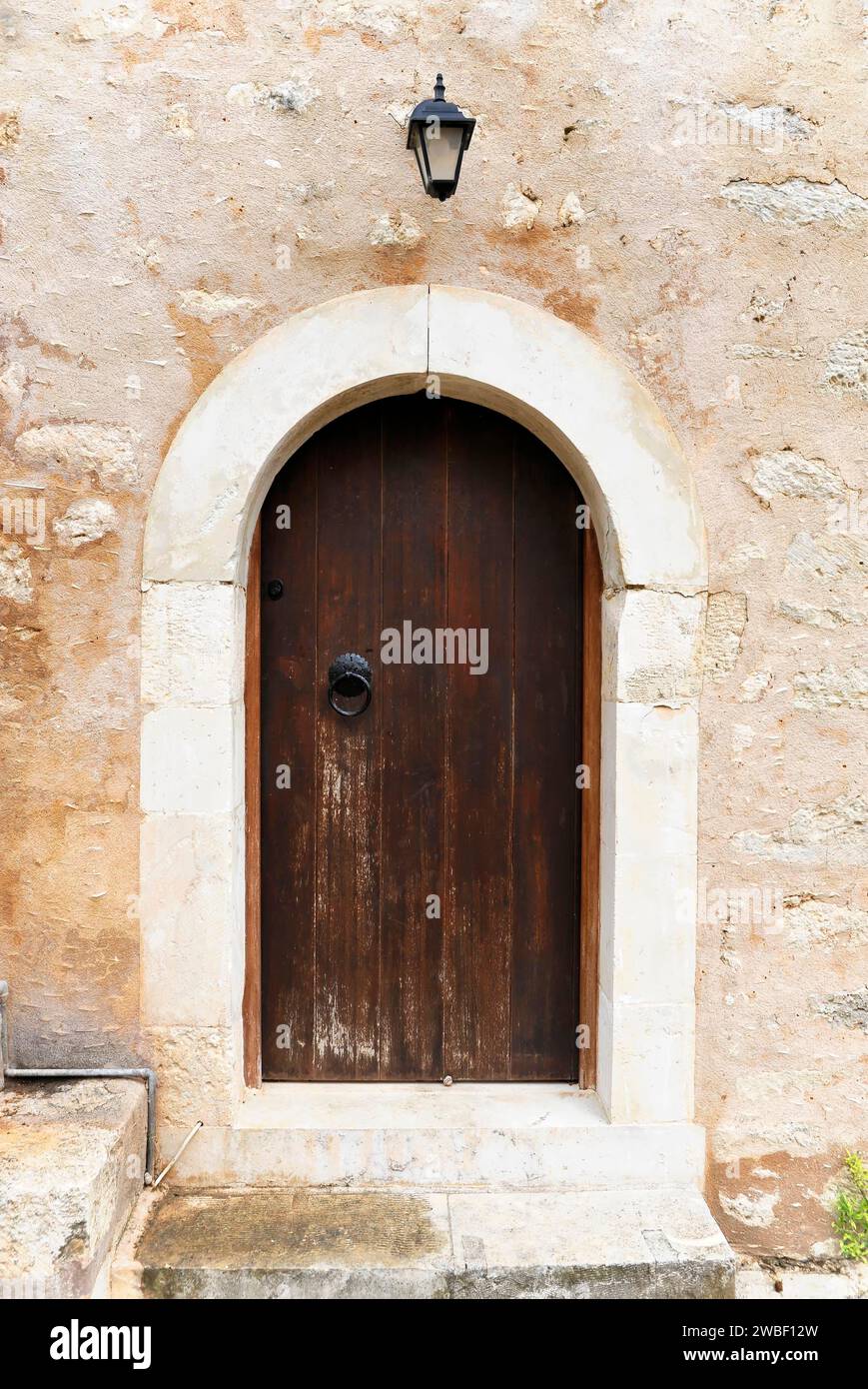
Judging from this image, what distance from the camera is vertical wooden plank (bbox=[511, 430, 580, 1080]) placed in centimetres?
284

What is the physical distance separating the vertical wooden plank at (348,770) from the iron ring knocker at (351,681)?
0.08 ft

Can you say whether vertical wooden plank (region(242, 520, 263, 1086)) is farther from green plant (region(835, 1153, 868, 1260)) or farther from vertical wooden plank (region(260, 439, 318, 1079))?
green plant (region(835, 1153, 868, 1260))

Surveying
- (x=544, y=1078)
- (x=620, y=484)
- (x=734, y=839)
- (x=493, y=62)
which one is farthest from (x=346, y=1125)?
(x=493, y=62)

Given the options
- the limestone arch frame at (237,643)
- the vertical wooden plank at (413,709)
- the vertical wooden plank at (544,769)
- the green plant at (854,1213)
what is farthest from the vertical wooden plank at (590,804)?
the green plant at (854,1213)

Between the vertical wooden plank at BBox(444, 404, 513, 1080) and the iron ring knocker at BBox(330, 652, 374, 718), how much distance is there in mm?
248

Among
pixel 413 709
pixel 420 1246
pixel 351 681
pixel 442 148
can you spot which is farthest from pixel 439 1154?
pixel 442 148

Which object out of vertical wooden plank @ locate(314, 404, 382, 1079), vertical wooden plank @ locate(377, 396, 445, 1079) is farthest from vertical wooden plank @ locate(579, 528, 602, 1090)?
vertical wooden plank @ locate(314, 404, 382, 1079)

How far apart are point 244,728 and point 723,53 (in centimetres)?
228

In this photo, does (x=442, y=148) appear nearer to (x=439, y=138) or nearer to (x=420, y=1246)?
(x=439, y=138)

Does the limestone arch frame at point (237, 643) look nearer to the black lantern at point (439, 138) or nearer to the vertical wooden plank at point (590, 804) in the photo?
the vertical wooden plank at point (590, 804)

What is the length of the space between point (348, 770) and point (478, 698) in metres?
0.45

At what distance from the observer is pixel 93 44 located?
2.55m

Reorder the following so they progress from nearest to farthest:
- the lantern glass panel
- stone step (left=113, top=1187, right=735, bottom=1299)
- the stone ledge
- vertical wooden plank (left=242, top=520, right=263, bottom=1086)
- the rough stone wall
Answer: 1. the stone ledge
2. stone step (left=113, top=1187, right=735, bottom=1299)
3. the lantern glass panel
4. the rough stone wall
5. vertical wooden plank (left=242, top=520, right=263, bottom=1086)

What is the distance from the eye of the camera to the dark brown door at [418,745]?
2.82 metres
